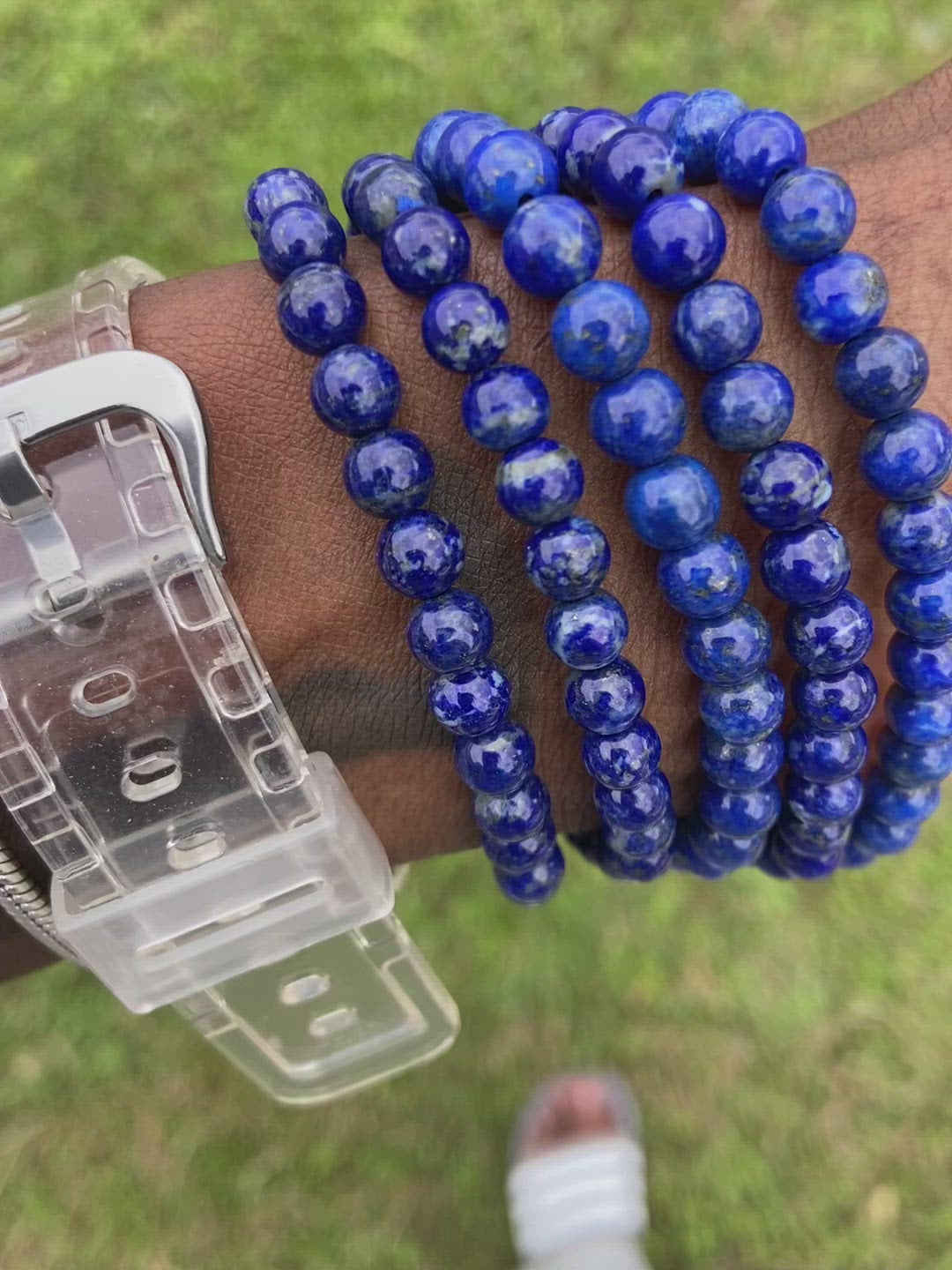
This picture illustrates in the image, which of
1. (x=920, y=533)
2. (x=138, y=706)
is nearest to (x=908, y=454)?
(x=920, y=533)

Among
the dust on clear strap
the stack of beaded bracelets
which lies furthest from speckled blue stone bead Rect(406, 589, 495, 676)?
the dust on clear strap

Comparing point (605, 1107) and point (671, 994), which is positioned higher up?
point (671, 994)

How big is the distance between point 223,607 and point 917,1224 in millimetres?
1654

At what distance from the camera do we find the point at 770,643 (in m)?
0.86

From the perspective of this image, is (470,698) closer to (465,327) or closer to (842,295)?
(465,327)

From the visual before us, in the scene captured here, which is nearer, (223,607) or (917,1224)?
(223,607)

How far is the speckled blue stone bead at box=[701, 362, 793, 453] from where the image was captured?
0.78 meters

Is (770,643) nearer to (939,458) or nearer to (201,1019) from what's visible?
(939,458)

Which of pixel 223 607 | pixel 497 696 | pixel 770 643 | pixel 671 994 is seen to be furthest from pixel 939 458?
pixel 671 994

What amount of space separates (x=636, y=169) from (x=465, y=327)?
0.18 meters

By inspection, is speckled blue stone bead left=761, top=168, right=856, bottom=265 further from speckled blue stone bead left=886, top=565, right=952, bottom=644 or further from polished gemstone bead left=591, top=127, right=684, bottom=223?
speckled blue stone bead left=886, top=565, right=952, bottom=644

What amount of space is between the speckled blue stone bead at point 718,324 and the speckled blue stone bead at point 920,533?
19 cm

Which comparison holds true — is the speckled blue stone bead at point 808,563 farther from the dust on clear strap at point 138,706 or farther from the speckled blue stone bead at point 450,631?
the dust on clear strap at point 138,706

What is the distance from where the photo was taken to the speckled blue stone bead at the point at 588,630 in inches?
32.3
